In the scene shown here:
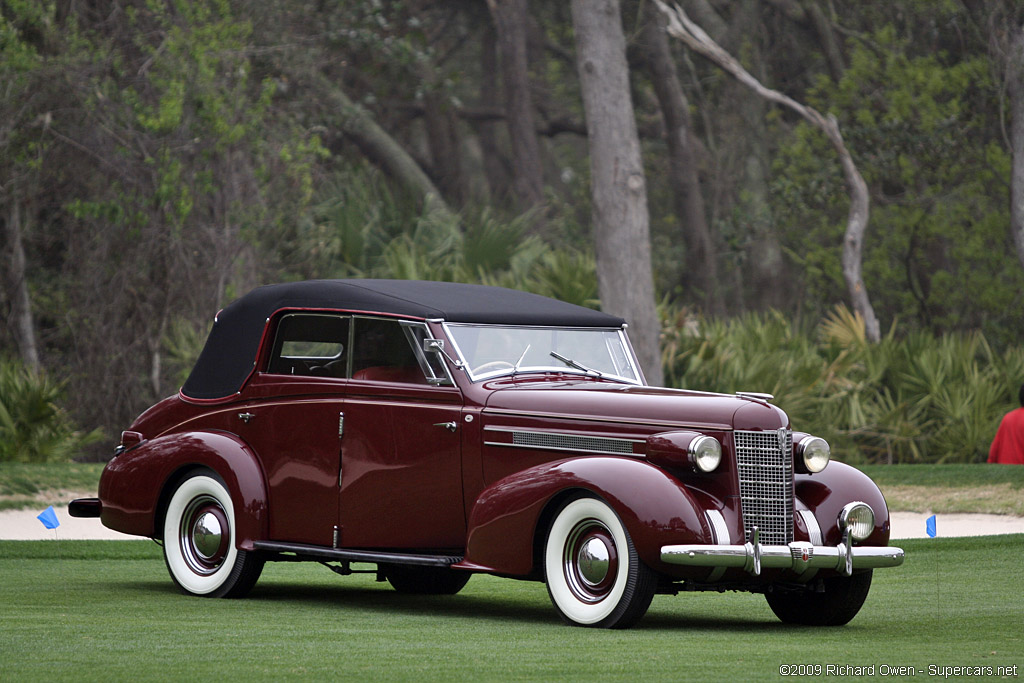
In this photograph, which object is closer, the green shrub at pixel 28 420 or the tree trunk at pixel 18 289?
the green shrub at pixel 28 420

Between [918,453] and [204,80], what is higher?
[204,80]

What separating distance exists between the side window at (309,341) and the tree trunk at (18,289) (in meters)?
12.8

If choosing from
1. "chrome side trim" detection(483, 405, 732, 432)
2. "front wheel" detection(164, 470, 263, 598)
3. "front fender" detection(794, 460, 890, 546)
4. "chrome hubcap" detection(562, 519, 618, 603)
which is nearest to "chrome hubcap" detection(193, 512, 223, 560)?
"front wheel" detection(164, 470, 263, 598)

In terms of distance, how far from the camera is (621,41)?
2169 cm

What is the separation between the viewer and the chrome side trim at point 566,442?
317 inches

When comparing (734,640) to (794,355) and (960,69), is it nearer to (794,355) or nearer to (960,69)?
(794,355)

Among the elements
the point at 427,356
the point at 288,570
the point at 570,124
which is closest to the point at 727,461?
the point at 427,356

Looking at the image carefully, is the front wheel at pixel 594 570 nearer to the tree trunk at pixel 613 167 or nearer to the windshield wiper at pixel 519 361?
the windshield wiper at pixel 519 361

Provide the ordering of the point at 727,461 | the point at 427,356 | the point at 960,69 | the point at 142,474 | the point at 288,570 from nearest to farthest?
the point at 727,461
the point at 427,356
the point at 142,474
the point at 288,570
the point at 960,69

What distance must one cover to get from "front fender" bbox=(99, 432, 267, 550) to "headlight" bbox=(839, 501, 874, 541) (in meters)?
3.41

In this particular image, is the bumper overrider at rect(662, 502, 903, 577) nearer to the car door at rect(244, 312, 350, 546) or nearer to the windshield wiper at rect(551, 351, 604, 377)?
the windshield wiper at rect(551, 351, 604, 377)

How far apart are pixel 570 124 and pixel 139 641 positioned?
30527 millimetres

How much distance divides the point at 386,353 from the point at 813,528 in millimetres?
2689

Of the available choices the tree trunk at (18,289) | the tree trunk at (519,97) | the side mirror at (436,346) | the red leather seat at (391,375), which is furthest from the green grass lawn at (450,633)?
the tree trunk at (519,97)
